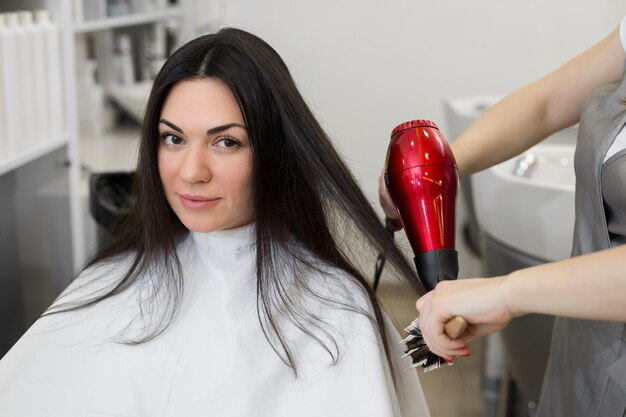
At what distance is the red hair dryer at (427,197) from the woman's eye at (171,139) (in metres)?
0.30

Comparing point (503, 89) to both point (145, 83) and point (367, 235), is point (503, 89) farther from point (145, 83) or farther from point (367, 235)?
point (367, 235)

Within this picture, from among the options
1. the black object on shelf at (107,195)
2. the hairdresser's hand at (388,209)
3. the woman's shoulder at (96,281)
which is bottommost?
the black object on shelf at (107,195)

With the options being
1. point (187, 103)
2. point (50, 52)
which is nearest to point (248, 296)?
point (187, 103)

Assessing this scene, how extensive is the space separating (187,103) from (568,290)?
1.92 feet

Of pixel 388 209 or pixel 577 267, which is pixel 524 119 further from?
pixel 577 267

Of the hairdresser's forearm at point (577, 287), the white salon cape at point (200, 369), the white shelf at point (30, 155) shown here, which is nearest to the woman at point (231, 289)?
the white salon cape at point (200, 369)

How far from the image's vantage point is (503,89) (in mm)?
3225

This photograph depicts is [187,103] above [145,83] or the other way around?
above

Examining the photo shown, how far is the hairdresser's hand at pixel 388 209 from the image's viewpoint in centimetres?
124

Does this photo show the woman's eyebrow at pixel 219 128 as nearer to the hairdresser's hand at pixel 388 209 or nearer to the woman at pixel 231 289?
the woman at pixel 231 289

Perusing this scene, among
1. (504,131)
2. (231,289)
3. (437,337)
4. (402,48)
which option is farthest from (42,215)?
(402,48)

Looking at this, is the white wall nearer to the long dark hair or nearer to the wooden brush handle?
the long dark hair

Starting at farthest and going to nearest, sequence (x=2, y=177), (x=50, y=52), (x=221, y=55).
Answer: (x=50, y=52)
(x=2, y=177)
(x=221, y=55)

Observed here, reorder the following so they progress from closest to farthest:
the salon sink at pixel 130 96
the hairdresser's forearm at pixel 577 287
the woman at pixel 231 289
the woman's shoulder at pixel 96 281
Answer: the hairdresser's forearm at pixel 577 287 → the woman at pixel 231 289 → the woman's shoulder at pixel 96 281 → the salon sink at pixel 130 96
